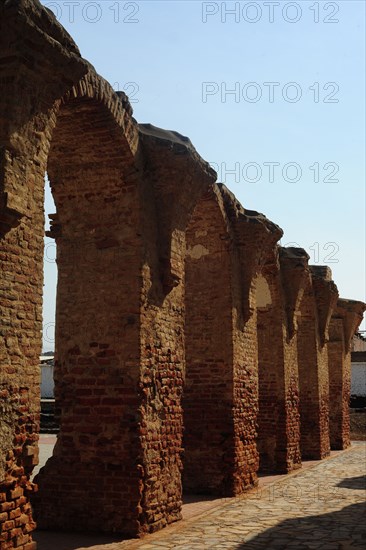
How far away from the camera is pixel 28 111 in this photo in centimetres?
547

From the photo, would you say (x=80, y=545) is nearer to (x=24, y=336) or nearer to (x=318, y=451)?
(x=24, y=336)

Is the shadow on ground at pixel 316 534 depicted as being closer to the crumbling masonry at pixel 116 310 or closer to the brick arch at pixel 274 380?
the crumbling masonry at pixel 116 310

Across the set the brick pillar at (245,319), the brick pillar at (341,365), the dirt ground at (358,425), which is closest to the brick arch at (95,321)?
the brick pillar at (245,319)

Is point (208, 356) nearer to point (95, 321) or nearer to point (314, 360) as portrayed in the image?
point (95, 321)

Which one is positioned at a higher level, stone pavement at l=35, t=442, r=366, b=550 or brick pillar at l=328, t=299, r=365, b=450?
brick pillar at l=328, t=299, r=365, b=450

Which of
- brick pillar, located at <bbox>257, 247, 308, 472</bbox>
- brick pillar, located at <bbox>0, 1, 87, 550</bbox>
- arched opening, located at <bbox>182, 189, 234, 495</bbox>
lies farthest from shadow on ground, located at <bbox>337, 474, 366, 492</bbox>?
brick pillar, located at <bbox>0, 1, 87, 550</bbox>

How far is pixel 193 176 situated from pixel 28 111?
3.36m

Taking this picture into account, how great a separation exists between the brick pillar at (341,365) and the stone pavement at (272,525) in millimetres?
9465

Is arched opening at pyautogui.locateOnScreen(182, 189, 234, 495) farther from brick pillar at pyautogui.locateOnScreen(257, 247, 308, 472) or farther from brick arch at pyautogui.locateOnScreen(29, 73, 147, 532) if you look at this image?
brick pillar at pyautogui.locateOnScreen(257, 247, 308, 472)

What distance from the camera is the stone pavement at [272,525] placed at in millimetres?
7020

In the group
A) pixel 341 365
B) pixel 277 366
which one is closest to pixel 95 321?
pixel 277 366

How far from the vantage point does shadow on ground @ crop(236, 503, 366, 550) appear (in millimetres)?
7090

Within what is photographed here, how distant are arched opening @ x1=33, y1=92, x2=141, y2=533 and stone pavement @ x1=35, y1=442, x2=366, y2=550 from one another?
0.52 m

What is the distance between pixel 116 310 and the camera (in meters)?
7.85
